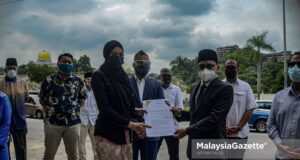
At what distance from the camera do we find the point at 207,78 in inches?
144

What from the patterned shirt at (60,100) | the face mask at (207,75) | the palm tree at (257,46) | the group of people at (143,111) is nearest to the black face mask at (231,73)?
the group of people at (143,111)

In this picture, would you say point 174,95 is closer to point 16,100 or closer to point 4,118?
point 16,100

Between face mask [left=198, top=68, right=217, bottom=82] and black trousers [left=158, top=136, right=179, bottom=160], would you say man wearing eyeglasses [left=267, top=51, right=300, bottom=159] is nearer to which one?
face mask [left=198, top=68, right=217, bottom=82]

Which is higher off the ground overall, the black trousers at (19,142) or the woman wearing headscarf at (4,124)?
the woman wearing headscarf at (4,124)

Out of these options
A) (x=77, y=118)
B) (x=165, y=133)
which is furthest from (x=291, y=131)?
(x=77, y=118)

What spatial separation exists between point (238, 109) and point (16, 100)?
356cm

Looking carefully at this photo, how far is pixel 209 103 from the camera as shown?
11.6 ft

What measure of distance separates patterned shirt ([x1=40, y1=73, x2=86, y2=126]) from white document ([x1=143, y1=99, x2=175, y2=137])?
54.2 inches

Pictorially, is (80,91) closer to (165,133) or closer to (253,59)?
(165,133)

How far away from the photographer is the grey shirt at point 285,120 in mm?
3469

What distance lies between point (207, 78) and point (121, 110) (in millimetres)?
912

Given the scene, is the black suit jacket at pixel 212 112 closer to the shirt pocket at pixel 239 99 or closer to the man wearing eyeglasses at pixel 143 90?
the shirt pocket at pixel 239 99

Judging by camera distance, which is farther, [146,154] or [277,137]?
[146,154]

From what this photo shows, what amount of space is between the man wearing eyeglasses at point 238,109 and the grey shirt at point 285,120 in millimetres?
964
